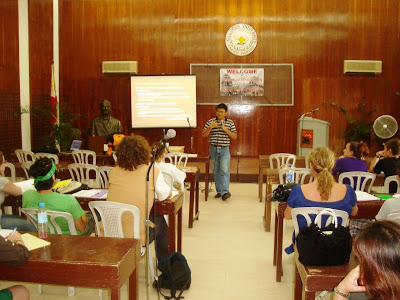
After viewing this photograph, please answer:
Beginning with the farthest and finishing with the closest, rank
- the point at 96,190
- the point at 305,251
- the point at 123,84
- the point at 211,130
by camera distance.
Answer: the point at 123,84 < the point at 211,130 < the point at 96,190 < the point at 305,251

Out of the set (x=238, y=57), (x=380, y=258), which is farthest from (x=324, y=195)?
(x=238, y=57)

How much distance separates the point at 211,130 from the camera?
6434 millimetres

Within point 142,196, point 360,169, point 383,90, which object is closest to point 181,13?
point 383,90

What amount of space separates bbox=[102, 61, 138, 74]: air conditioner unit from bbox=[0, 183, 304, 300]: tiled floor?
3848 mm

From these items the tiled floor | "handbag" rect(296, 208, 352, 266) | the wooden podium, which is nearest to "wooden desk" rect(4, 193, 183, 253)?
the tiled floor

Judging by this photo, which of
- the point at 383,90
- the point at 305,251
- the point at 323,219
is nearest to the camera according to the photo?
the point at 305,251

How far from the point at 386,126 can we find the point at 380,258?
241 inches

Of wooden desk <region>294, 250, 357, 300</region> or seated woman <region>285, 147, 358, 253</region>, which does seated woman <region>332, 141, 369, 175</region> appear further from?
wooden desk <region>294, 250, 357, 300</region>

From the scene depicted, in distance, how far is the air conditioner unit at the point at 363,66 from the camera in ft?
25.7

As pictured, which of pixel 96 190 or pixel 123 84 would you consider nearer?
pixel 96 190

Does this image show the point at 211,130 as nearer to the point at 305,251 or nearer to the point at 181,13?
the point at 181,13

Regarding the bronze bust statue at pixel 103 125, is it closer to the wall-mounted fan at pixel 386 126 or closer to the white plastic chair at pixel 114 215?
the wall-mounted fan at pixel 386 126

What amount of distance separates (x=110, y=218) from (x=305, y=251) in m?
1.42

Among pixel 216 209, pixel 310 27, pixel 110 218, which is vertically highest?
pixel 310 27
